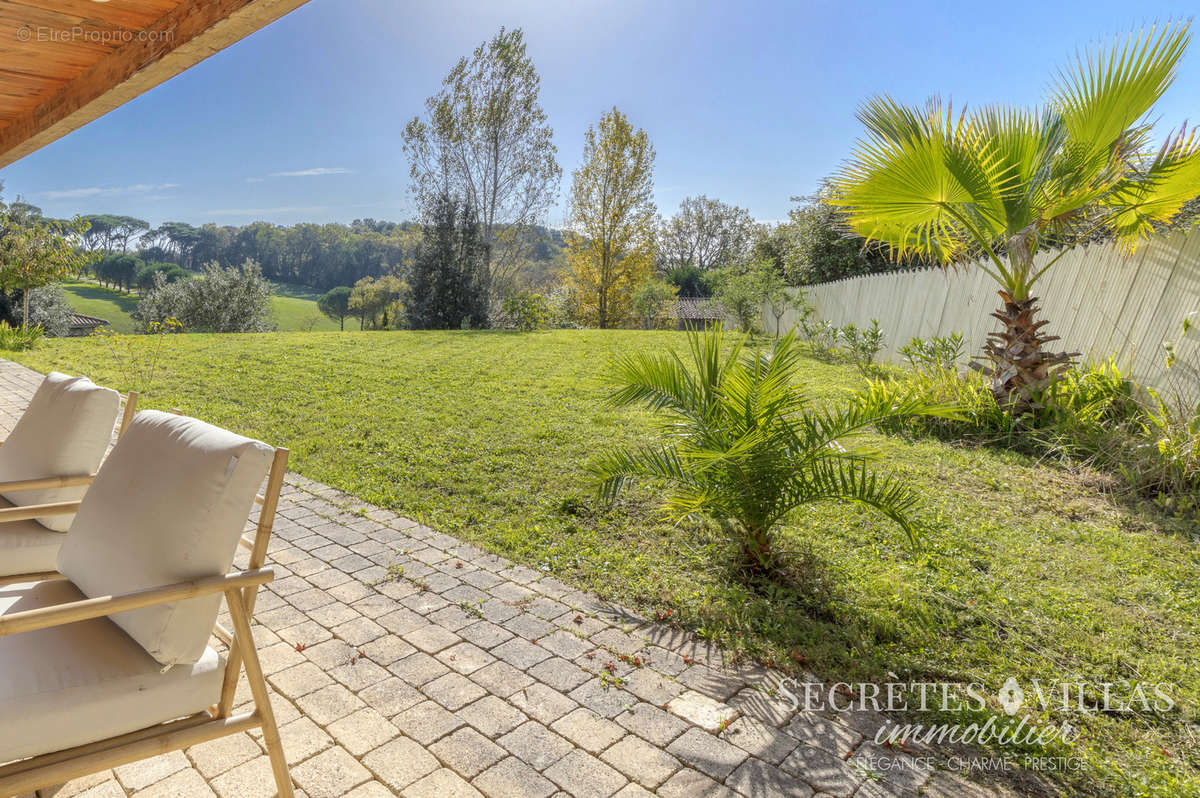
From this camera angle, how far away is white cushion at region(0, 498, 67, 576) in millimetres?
2402

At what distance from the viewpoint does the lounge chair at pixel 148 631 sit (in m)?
1.44

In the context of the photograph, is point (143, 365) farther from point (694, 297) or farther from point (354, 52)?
point (694, 297)

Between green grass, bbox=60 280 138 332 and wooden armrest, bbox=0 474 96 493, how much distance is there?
31376 mm

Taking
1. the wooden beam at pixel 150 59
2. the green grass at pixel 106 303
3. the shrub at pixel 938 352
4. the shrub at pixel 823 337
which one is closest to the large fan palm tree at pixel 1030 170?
the shrub at pixel 938 352

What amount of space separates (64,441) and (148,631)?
1357mm

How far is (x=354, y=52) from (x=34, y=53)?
3299 centimetres

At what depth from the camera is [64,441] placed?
2480 millimetres

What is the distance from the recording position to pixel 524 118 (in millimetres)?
19719

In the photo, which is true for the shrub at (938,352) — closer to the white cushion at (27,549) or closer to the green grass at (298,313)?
the white cushion at (27,549)

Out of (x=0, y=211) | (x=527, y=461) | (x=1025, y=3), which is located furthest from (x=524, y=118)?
(x=527, y=461)

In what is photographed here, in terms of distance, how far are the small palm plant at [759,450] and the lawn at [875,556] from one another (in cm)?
42

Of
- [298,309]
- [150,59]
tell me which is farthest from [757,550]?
[298,309]

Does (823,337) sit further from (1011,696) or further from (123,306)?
(123,306)

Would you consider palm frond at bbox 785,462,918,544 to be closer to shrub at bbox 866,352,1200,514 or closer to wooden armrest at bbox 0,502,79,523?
shrub at bbox 866,352,1200,514
